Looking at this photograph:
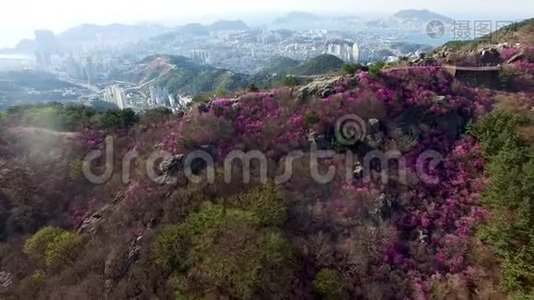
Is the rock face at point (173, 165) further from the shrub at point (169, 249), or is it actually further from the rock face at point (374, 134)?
the rock face at point (374, 134)

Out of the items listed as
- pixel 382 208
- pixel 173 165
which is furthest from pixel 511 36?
pixel 173 165

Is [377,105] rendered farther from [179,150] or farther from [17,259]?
[17,259]

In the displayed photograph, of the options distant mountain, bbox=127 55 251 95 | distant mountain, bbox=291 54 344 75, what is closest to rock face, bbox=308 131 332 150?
distant mountain, bbox=127 55 251 95

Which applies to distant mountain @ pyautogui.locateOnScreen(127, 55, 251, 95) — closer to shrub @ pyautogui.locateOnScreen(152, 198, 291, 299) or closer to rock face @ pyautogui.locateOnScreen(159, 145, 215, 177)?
rock face @ pyautogui.locateOnScreen(159, 145, 215, 177)

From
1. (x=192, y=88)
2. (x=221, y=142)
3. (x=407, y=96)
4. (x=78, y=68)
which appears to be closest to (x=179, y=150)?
(x=221, y=142)

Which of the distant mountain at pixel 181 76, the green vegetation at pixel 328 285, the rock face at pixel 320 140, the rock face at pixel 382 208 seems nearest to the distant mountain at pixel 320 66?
the distant mountain at pixel 181 76

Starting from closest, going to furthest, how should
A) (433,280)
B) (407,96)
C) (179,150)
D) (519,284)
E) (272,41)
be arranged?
(519,284), (433,280), (179,150), (407,96), (272,41)
